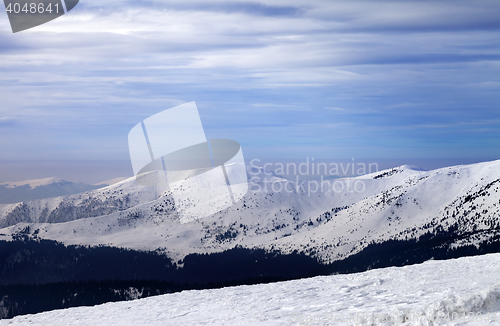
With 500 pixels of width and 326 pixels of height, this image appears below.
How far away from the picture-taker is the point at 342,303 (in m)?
19.2

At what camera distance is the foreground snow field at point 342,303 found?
1389 centimetres

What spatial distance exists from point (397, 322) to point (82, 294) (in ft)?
612

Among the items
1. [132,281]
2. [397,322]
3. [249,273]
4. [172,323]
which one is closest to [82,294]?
[132,281]

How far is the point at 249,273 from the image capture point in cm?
19800

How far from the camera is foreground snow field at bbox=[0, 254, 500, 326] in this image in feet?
45.6

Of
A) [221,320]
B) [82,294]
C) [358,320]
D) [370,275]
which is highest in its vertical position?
[358,320]

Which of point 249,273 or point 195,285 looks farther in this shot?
point 249,273

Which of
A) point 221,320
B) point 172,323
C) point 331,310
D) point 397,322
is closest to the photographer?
point 397,322

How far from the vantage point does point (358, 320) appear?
48.4 feet

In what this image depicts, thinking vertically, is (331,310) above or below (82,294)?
above

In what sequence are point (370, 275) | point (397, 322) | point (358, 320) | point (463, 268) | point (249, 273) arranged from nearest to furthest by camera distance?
point (397, 322) < point (358, 320) < point (463, 268) < point (370, 275) < point (249, 273)

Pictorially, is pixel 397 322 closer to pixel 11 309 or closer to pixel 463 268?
Result: pixel 463 268

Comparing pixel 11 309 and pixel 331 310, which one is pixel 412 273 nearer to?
pixel 331 310

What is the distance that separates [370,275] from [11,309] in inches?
7486
